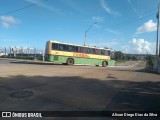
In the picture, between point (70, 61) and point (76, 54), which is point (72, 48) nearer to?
point (76, 54)

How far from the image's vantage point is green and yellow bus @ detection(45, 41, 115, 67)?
27656mm

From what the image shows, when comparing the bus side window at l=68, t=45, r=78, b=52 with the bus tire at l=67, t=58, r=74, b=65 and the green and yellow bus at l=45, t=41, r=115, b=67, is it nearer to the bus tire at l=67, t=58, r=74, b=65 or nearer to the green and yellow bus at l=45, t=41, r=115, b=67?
the green and yellow bus at l=45, t=41, r=115, b=67

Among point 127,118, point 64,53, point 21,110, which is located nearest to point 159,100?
point 127,118

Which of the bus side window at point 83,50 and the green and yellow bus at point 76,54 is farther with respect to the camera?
the bus side window at point 83,50

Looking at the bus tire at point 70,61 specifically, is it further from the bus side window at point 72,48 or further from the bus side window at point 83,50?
the bus side window at point 83,50

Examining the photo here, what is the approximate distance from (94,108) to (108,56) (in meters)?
27.8

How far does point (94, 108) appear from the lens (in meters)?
7.05

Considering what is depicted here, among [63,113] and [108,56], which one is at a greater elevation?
[108,56]

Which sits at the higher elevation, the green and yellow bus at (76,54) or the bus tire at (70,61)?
the green and yellow bus at (76,54)

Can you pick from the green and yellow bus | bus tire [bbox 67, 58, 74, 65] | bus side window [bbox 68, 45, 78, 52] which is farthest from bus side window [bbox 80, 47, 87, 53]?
bus tire [bbox 67, 58, 74, 65]

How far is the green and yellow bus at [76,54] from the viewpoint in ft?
90.7

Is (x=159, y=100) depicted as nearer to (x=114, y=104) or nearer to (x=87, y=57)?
(x=114, y=104)

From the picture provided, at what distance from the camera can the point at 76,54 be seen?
30391 mm

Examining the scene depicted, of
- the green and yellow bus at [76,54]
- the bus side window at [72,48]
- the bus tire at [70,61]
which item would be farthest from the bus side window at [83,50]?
the bus tire at [70,61]
